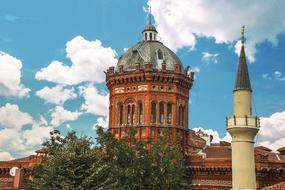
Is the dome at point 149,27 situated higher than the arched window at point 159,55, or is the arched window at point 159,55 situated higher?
the dome at point 149,27

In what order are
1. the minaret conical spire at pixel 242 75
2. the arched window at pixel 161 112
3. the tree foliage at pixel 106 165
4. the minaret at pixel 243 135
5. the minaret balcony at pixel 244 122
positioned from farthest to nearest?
the arched window at pixel 161 112 → the minaret conical spire at pixel 242 75 → the minaret balcony at pixel 244 122 → the minaret at pixel 243 135 → the tree foliage at pixel 106 165

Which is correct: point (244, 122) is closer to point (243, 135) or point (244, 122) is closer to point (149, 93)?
point (243, 135)

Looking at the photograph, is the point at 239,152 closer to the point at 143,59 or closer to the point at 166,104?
the point at 166,104

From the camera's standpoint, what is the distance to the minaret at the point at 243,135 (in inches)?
1537

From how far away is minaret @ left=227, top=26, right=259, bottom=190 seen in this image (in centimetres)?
3903

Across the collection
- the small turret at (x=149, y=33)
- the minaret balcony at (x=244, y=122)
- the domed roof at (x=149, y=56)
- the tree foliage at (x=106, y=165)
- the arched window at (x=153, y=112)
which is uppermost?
the small turret at (x=149, y=33)

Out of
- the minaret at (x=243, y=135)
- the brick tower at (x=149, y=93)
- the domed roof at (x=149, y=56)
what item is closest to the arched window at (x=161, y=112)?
the brick tower at (x=149, y=93)

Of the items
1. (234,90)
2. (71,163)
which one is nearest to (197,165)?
(234,90)

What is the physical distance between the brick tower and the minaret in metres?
11.9

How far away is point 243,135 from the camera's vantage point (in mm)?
39719

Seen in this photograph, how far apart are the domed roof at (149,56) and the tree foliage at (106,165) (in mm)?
10515

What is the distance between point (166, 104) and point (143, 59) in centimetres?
560

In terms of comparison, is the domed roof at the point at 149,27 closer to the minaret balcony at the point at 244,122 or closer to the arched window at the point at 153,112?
the arched window at the point at 153,112

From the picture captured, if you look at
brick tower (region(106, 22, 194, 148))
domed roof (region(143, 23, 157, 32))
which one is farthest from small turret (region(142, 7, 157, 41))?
brick tower (region(106, 22, 194, 148))
